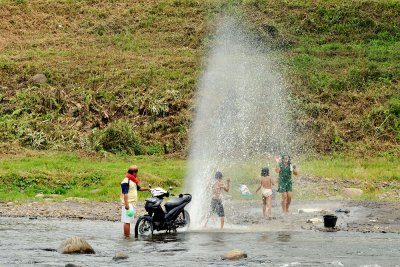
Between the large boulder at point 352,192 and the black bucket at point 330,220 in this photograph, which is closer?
the black bucket at point 330,220

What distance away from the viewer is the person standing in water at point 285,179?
22.4m

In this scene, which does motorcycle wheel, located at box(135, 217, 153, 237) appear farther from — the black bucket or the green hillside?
the green hillside

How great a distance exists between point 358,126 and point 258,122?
4.31 metres

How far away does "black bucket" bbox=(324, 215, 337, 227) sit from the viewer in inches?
801

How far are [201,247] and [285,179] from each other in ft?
15.9

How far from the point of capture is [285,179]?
22.4m

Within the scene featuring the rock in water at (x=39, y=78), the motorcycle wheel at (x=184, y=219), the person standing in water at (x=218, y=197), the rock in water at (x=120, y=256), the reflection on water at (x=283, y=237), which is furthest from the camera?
the rock in water at (x=39, y=78)

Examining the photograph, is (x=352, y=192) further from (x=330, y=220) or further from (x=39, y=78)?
(x=39, y=78)

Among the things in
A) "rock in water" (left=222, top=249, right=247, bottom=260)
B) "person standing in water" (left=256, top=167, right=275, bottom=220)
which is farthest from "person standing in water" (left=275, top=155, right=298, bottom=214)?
"rock in water" (left=222, top=249, right=247, bottom=260)

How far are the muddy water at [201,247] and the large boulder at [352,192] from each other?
630 cm

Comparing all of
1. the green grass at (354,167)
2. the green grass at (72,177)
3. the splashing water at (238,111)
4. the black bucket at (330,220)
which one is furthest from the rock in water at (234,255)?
the green grass at (354,167)

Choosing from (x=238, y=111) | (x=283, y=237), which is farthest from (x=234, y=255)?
(x=238, y=111)

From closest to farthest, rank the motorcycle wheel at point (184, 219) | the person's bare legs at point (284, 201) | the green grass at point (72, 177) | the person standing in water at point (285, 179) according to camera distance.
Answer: the motorcycle wheel at point (184, 219)
the person standing in water at point (285, 179)
the person's bare legs at point (284, 201)
the green grass at point (72, 177)

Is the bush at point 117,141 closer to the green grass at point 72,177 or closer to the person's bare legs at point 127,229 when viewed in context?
the green grass at point 72,177
